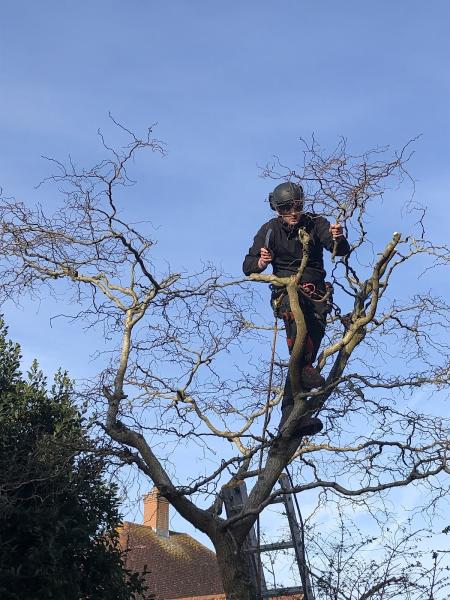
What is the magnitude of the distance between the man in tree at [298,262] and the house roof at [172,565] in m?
13.4

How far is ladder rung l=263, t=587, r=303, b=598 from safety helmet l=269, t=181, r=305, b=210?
2932 mm

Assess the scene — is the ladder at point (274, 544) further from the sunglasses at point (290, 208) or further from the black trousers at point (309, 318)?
the sunglasses at point (290, 208)

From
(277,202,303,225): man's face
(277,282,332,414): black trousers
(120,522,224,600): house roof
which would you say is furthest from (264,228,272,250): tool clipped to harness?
(120,522,224,600): house roof

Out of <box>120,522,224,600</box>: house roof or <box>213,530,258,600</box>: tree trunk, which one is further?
<box>120,522,224,600</box>: house roof

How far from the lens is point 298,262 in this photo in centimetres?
607

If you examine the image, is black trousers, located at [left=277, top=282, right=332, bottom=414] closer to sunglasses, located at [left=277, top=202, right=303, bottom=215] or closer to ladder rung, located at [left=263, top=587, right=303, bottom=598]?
sunglasses, located at [left=277, top=202, right=303, bottom=215]

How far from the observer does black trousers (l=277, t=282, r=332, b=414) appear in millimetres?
5922

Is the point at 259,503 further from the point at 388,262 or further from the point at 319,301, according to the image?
the point at 388,262

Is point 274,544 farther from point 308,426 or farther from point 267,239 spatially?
point 267,239

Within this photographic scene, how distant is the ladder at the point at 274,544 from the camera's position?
620cm

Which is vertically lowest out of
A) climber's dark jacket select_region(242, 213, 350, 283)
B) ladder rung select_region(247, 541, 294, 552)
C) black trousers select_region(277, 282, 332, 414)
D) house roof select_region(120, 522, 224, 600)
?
ladder rung select_region(247, 541, 294, 552)

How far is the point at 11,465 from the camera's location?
21.9ft

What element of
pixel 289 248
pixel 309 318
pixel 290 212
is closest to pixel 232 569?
pixel 309 318

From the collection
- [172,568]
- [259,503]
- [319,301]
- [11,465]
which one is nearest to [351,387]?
[319,301]
